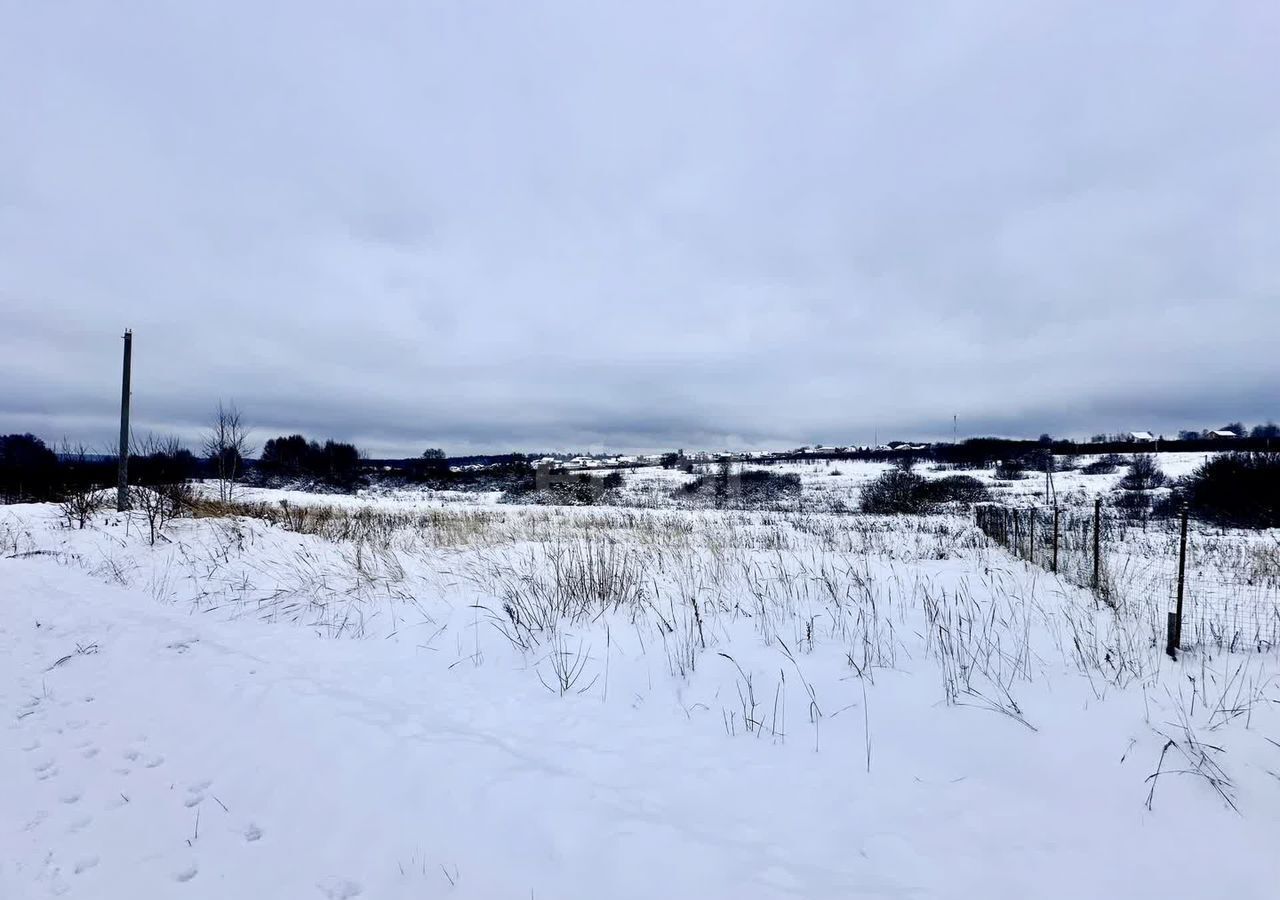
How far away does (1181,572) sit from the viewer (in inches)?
192

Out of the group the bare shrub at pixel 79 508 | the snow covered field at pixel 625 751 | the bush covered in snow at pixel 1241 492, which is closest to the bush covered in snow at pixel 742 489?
the bush covered in snow at pixel 1241 492

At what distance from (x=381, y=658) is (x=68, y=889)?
292 centimetres

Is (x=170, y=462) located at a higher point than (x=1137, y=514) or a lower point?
higher

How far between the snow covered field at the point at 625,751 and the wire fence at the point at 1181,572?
576 mm

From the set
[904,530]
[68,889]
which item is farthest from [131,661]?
[904,530]

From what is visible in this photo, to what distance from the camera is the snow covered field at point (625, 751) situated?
2.41 meters

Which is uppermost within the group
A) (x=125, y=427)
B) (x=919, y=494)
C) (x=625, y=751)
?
(x=125, y=427)

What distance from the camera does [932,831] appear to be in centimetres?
265

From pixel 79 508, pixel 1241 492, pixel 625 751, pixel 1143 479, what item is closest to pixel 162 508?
pixel 79 508

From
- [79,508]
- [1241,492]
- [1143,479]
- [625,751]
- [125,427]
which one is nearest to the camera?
[625,751]

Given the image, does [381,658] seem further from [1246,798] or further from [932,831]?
[1246,798]

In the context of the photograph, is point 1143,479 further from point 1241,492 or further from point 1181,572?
point 1181,572

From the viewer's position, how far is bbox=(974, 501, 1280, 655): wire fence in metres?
5.24

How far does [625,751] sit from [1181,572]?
5435 millimetres
